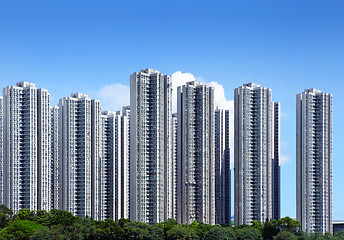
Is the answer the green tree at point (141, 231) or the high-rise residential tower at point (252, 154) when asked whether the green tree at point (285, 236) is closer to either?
the high-rise residential tower at point (252, 154)

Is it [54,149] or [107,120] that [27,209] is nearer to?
[54,149]

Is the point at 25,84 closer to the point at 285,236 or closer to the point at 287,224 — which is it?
the point at 285,236

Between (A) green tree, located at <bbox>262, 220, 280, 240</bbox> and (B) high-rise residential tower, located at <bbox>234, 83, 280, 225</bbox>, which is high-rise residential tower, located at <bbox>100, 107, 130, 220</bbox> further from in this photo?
(A) green tree, located at <bbox>262, 220, 280, 240</bbox>

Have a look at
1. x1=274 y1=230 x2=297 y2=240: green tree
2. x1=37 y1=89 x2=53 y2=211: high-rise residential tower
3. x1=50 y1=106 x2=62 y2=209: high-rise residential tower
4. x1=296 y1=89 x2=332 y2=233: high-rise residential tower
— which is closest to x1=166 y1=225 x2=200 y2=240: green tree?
x1=274 y1=230 x2=297 y2=240: green tree

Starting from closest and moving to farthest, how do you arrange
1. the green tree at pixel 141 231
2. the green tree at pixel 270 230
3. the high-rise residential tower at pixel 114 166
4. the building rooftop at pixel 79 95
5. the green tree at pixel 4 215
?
the green tree at pixel 141 231 < the green tree at pixel 4 215 < the green tree at pixel 270 230 < the building rooftop at pixel 79 95 < the high-rise residential tower at pixel 114 166

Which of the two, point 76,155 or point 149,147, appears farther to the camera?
point 76,155

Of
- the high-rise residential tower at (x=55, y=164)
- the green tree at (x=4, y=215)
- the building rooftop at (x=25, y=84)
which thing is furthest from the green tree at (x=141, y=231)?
the building rooftop at (x=25, y=84)

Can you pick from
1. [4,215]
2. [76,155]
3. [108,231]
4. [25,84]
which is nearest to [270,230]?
[108,231]
